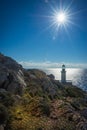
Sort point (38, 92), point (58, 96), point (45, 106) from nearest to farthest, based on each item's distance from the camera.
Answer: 1. point (45, 106)
2. point (38, 92)
3. point (58, 96)

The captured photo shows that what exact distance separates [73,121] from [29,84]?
28.7ft

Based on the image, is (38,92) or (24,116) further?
(38,92)

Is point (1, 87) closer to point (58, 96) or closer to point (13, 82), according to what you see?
point (13, 82)

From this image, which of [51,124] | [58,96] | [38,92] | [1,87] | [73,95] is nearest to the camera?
[51,124]

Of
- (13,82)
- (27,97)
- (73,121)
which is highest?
(13,82)

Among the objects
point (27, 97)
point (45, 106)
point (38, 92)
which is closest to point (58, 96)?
point (38, 92)

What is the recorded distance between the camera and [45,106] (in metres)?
17.2

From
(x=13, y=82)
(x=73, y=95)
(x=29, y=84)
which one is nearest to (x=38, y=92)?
(x=29, y=84)

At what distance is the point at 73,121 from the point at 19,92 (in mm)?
6078

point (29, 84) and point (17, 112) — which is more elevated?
point (29, 84)

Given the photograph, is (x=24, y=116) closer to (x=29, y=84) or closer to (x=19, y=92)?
(x=19, y=92)

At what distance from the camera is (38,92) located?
71.6ft

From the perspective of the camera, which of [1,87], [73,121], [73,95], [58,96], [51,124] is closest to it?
[51,124]

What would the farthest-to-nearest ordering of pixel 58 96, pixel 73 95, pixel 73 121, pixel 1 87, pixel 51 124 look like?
1. pixel 73 95
2. pixel 58 96
3. pixel 1 87
4. pixel 73 121
5. pixel 51 124
